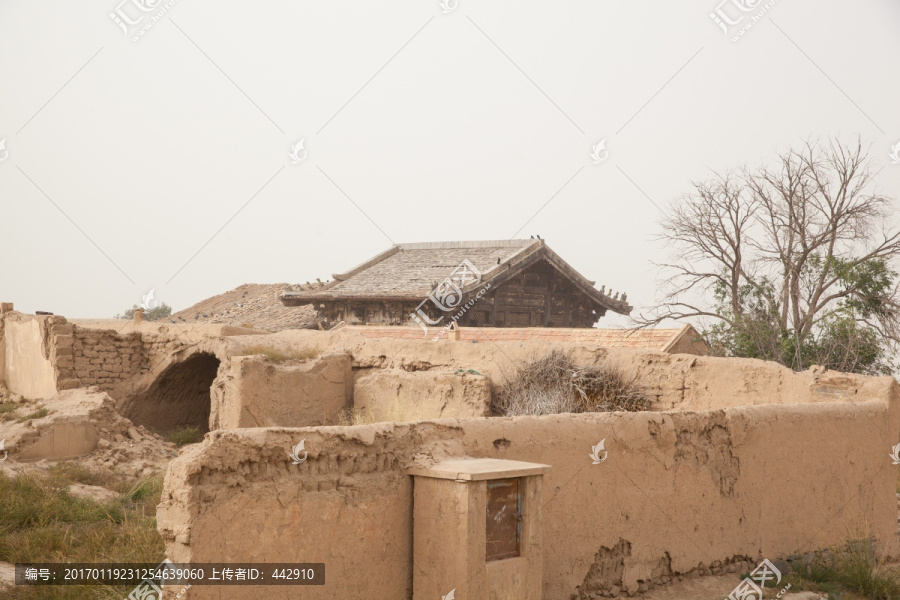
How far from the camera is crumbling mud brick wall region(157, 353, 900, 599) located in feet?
16.0

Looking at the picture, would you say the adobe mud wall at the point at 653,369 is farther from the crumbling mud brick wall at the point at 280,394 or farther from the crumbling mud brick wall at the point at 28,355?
the crumbling mud brick wall at the point at 28,355

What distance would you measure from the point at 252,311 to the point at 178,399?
8.28 meters

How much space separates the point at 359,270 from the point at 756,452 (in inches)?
643

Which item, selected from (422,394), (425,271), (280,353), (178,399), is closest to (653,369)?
(422,394)

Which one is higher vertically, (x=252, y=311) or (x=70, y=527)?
(x=252, y=311)

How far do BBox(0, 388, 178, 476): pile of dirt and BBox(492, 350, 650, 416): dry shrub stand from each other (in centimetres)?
496

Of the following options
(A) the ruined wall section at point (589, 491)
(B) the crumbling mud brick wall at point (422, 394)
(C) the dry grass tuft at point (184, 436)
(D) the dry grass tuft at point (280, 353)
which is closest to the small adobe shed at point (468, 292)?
(D) the dry grass tuft at point (280, 353)

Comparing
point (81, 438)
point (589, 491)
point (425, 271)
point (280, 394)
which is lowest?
point (81, 438)

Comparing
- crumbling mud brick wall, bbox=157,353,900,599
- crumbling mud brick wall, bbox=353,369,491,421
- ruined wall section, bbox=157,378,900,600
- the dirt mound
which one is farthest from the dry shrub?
the dirt mound

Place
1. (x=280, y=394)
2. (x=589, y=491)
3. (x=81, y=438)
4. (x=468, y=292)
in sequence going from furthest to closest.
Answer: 1. (x=468, y=292)
2. (x=81, y=438)
3. (x=280, y=394)
4. (x=589, y=491)

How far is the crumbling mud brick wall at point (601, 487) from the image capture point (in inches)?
192

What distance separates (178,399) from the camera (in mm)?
16188

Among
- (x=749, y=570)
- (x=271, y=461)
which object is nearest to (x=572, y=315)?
(x=749, y=570)

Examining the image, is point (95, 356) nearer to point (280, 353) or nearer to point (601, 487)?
point (280, 353)
